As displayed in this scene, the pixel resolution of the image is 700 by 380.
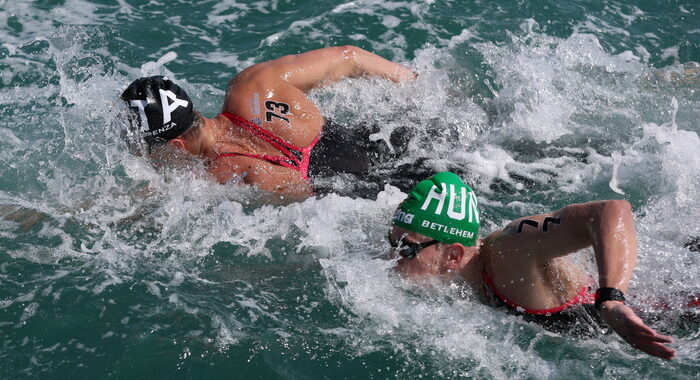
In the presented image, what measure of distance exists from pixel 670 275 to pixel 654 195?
162 cm

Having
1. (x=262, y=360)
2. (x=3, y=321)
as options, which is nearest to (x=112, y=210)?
(x=3, y=321)

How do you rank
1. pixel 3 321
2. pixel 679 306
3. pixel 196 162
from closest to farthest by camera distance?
pixel 679 306 < pixel 3 321 < pixel 196 162

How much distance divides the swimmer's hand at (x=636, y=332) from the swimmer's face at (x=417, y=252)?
99 cm

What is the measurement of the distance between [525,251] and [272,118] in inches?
94.9

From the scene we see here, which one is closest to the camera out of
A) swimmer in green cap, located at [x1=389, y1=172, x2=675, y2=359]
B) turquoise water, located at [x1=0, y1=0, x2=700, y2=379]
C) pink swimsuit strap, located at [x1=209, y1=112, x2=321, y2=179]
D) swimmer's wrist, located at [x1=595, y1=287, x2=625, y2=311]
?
swimmer's wrist, located at [x1=595, y1=287, x2=625, y2=311]

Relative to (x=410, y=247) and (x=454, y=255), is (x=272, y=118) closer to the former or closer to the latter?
(x=410, y=247)

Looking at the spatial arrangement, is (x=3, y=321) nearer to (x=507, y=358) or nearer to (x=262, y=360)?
(x=262, y=360)

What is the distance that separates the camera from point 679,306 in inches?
169

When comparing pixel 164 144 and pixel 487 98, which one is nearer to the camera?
pixel 164 144

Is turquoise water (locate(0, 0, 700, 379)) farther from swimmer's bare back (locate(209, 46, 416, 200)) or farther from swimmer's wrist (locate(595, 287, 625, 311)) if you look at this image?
swimmer's wrist (locate(595, 287, 625, 311))

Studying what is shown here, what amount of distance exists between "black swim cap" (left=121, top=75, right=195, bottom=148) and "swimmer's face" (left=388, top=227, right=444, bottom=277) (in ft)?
6.30

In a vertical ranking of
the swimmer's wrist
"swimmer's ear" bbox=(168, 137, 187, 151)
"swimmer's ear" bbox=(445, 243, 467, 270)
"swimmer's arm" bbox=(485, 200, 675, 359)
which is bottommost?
"swimmer's ear" bbox=(168, 137, 187, 151)

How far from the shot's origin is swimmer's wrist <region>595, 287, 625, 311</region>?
3615 mm

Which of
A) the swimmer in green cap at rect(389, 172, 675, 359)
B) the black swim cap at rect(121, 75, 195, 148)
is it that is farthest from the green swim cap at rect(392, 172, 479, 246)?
the black swim cap at rect(121, 75, 195, 148)
